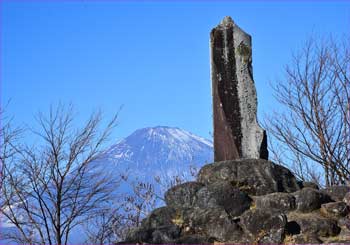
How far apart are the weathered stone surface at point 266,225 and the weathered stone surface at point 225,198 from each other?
55 centimetres

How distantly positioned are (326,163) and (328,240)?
19.5 ft

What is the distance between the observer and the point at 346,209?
6957 mm

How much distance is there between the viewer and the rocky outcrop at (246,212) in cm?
650

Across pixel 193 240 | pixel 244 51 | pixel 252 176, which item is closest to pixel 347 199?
pixel 252 176

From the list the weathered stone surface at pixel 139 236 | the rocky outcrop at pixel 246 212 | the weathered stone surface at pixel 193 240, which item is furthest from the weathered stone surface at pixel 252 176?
the weathered stone surface at pixel 139 236

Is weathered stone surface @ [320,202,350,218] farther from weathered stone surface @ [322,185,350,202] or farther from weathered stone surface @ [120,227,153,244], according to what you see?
weathered stone surface @ [120,227,153,244]

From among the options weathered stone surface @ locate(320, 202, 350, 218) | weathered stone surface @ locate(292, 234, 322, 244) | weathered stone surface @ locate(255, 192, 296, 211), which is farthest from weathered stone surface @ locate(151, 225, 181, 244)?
weathered stone surface @ locate(320, 202, 350, 218)

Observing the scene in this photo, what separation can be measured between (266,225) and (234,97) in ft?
10.0

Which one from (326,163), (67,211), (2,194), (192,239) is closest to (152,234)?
(192,239)

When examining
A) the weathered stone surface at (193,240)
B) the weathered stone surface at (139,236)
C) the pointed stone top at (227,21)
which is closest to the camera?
the weathered stone surface at (193,240)

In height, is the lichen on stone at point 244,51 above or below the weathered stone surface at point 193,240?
above

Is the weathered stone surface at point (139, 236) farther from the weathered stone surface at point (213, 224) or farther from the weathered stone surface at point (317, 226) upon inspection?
the weathered stone surface at point (317, 226)

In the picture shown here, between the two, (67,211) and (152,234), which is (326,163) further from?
(152,234)

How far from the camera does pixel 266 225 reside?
21.2 ft
